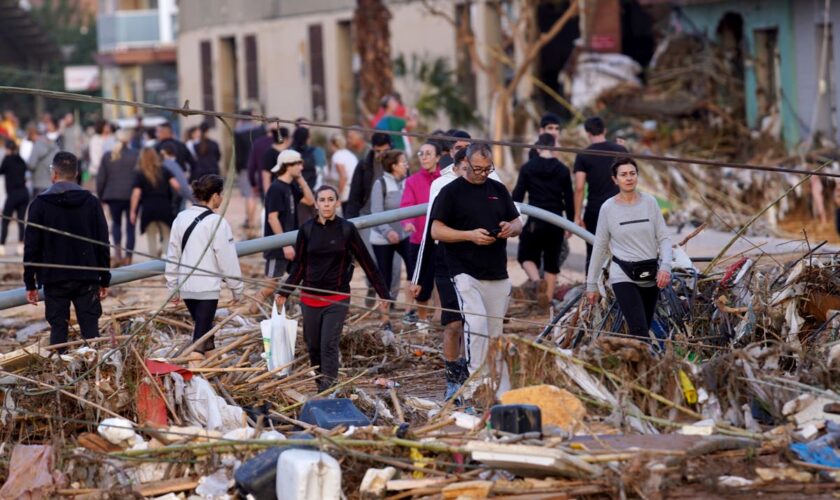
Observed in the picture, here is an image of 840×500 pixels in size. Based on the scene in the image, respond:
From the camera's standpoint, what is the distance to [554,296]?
47.3 feet

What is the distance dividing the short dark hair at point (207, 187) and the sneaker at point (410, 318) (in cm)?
251

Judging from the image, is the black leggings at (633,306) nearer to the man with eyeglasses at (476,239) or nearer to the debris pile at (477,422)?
the debris pile at (477,422)

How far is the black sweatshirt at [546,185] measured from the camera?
46.0 feet

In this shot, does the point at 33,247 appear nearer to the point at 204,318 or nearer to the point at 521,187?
the point at 204,318

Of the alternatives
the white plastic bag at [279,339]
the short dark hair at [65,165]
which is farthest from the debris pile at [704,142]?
the short dark hair at [65,165]

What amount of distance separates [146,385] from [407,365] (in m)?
3.04

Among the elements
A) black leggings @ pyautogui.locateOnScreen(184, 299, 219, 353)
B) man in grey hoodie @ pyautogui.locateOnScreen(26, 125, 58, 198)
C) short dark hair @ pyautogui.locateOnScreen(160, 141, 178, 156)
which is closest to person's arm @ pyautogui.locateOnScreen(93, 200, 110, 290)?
black leggings @ pyautogui.locateOnScreen(184, 299, 219, 353)

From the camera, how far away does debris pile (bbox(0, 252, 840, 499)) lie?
313 inches

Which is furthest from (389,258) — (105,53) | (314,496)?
(105,53)

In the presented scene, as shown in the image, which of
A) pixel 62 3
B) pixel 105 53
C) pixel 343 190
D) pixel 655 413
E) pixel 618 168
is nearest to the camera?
pixel 655 413

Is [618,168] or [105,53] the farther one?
[105,53]

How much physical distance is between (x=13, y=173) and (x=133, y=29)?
34534mm

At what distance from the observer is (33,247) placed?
36.3ft

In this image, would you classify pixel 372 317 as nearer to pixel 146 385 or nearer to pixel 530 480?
pixel 146 385
